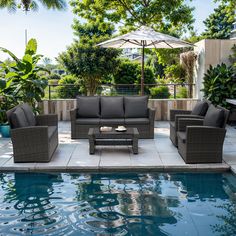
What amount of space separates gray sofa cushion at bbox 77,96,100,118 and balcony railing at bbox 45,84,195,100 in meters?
2.57

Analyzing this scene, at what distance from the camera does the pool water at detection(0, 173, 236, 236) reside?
10.8 feet

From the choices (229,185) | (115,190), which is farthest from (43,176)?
(229,185)

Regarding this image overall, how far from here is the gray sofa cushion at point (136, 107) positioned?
7664 mm

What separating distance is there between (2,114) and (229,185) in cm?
561

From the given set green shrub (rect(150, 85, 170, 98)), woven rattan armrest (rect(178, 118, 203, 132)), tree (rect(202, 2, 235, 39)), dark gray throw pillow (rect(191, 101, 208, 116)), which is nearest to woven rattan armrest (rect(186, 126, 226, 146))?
woven rattan armrest (rect(178, 118, 203, 132))

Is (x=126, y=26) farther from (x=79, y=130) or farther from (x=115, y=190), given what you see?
(x=115, y=190)

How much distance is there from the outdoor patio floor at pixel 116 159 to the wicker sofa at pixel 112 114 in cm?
29

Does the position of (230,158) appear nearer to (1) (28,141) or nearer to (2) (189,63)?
(1) (28,141)

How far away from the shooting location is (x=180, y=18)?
1336 cm

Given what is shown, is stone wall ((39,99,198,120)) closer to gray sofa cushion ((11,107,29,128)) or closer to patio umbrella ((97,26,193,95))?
patio umbrella ((97,26,193,95))

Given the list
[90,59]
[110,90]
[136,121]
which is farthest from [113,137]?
[90,59]

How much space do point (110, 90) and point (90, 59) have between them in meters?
3.66

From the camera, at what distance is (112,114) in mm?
7652

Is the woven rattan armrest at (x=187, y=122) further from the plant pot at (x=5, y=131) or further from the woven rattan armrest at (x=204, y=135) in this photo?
the plant pot at (x=5, y=131)
